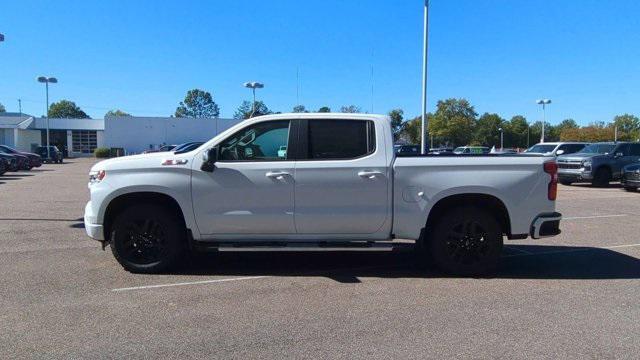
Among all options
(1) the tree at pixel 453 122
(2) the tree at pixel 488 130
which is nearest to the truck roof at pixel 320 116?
(1) the tree at pixel 453 122

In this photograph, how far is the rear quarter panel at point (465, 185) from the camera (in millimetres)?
6320

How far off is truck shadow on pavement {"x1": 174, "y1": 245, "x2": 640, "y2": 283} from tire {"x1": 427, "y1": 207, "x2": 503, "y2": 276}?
261mm

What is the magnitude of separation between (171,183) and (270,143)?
1.30 metres

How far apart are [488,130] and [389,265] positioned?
12529 cm

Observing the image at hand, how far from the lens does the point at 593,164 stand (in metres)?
21.1

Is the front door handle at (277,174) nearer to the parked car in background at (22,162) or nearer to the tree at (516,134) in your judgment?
the parked car in background at (22,162)

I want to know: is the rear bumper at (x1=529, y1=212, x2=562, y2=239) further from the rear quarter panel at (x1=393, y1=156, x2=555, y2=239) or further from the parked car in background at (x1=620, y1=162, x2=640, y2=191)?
the parked car in background at (x1=620, y1=162, x2=640, y2=191)

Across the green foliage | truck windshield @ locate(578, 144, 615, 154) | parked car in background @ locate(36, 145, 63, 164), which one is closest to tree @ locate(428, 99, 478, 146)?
the green foliage

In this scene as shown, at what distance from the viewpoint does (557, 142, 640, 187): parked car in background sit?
835 inches

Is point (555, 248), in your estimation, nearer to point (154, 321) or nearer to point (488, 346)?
point (488, 346)

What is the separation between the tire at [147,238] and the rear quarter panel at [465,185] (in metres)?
2.77

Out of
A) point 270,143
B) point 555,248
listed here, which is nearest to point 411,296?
point 270,143

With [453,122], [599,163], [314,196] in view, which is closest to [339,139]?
[314,196]

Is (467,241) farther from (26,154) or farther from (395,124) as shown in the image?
(26,154)
